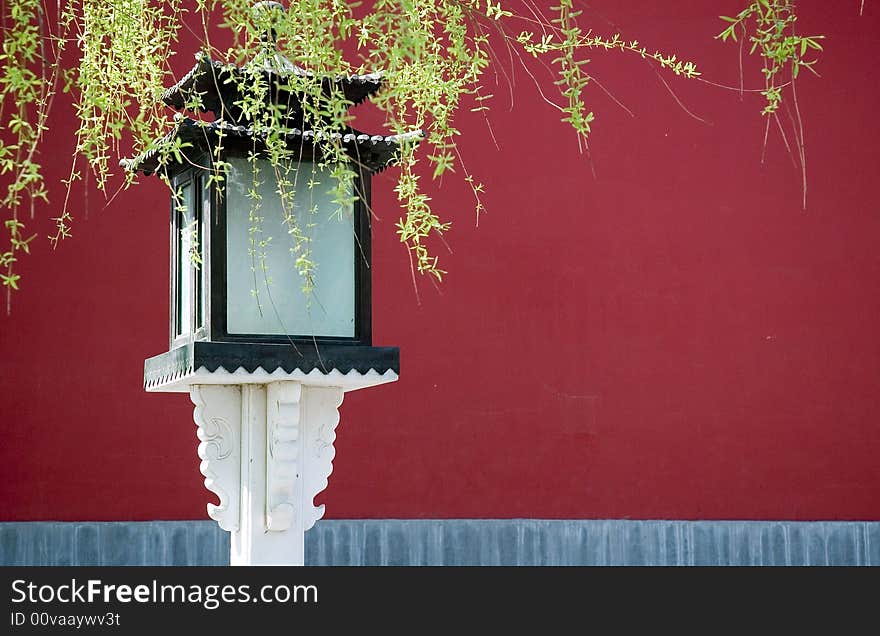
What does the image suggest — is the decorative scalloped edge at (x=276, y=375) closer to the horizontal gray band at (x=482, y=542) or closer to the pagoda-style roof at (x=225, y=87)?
the pagoda-style roof at (x=225, y=87)

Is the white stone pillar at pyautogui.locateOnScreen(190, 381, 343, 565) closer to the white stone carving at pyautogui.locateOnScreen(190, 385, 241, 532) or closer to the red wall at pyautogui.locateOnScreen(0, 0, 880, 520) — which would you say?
the white stone carving at pyautogui.locateOnScreen(190, 385, 241, 532)

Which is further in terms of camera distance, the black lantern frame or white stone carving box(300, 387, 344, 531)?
white stone carving box(300, 387, 344, 531)

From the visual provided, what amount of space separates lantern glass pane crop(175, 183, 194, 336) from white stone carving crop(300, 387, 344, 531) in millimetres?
246

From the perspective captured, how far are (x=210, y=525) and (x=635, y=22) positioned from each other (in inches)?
78.5

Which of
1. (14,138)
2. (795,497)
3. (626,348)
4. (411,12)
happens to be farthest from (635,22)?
(411,12)

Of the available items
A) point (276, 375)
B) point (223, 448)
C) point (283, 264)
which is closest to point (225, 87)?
point (283, 264)

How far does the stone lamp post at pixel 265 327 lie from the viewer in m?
2.16

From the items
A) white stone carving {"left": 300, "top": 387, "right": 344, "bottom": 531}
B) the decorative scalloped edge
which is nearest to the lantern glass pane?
the decorative scalloped edge

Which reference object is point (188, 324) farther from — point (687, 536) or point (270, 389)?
point (687, 536)

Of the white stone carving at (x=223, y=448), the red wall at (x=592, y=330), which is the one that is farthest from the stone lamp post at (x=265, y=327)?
the red wall at (x=592, y=330)

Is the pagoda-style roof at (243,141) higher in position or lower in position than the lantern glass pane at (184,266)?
higher

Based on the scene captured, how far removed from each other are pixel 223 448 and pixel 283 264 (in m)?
0.33

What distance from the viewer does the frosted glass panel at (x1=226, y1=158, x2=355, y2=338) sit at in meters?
2.18

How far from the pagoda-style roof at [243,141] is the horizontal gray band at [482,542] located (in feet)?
5.51
